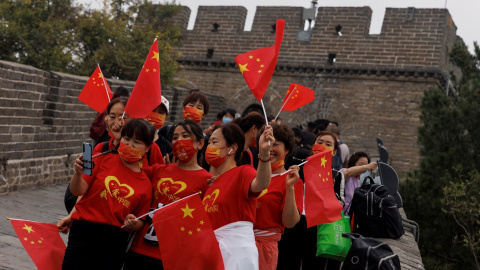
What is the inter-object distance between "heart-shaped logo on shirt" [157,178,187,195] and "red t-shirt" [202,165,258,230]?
17 cm

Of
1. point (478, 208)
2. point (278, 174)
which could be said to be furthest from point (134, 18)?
point (278, 174)

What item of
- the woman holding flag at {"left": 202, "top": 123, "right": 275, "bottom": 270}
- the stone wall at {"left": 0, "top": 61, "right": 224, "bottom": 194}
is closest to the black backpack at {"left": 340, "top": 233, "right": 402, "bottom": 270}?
the woman holding flag at {"left": 202, "top": 123, "right": 275, "bottom": 270}

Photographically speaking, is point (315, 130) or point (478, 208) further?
point (315, 130)

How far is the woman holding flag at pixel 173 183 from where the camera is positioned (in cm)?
423

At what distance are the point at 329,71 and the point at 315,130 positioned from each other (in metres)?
7.88

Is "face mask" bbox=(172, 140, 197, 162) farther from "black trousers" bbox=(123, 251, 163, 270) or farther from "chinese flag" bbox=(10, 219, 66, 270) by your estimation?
"chinese flag" bbox=(10, 219, 66, 270)

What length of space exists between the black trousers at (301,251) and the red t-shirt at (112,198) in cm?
141

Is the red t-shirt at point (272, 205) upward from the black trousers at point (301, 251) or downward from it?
upward

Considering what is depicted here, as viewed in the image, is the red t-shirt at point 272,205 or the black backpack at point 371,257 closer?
the red t-shirt at point 272,205

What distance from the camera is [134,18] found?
19.2m

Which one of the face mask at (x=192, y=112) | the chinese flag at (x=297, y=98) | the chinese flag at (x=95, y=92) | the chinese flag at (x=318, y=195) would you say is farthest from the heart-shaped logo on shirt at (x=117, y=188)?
the chinese flag at (x=297, y=98)

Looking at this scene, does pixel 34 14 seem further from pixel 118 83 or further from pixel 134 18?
pixel 118 83

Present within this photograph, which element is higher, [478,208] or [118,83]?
[118,83]

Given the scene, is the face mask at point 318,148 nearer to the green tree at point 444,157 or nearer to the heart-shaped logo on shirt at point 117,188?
the heart-shaped logo on shirt at point 117,188
